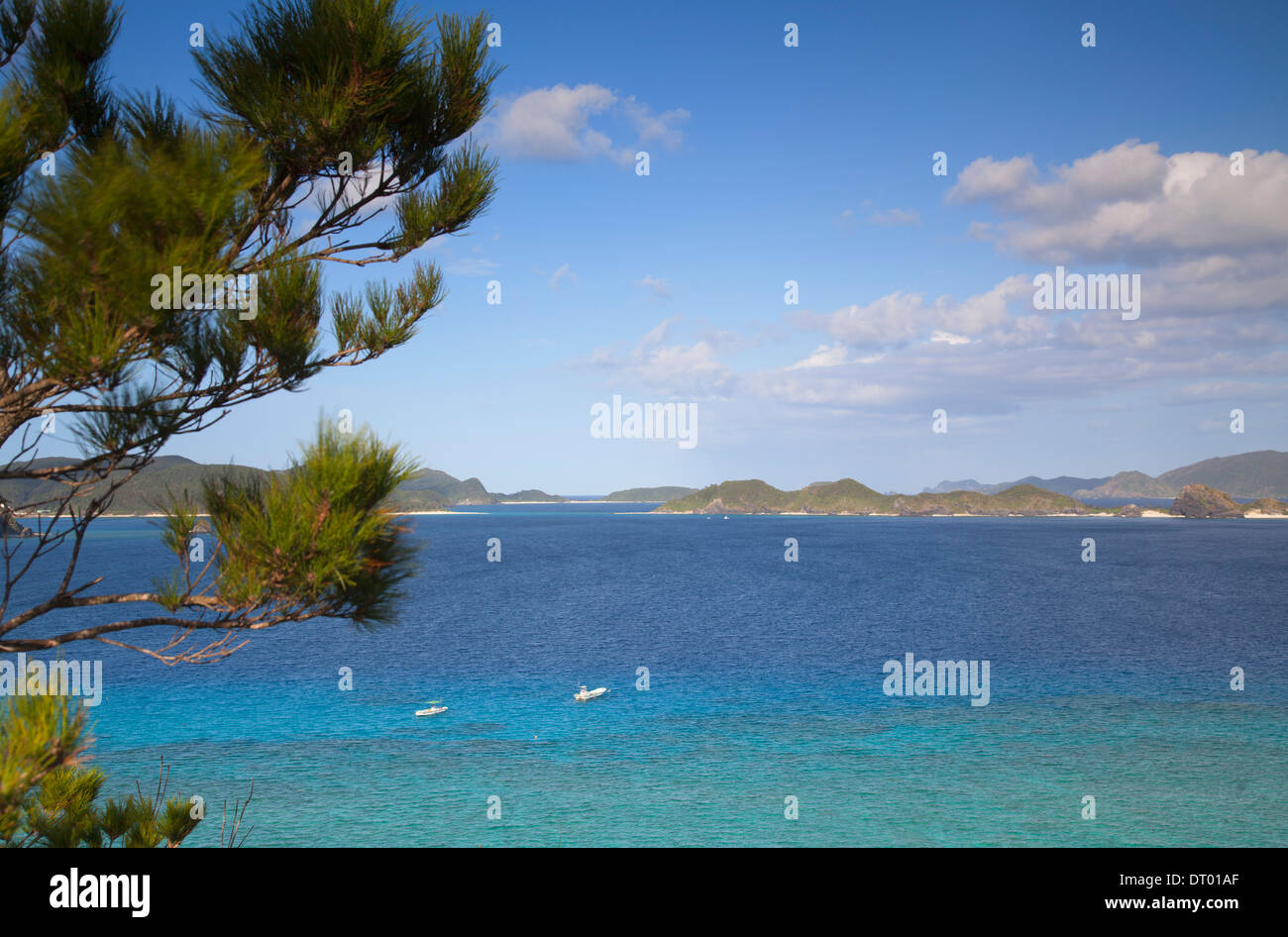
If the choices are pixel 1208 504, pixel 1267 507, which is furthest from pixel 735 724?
pixel 1267 507

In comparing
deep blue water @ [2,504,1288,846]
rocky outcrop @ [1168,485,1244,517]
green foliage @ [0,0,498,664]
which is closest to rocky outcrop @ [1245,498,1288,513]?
rocky outcrop @ [1168,485,1244,517]

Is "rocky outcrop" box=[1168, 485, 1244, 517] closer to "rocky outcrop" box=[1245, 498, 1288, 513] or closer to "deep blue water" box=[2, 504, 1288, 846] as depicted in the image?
"rocky outcrop" box=[1245, 498, 1288, 513]

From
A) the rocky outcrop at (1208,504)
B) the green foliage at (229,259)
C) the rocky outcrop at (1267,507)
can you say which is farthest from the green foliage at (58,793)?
the rocky outcrop at (1267,507)

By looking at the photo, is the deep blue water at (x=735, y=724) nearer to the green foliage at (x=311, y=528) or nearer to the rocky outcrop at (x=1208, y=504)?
the green foliage at (x=311, y=528)

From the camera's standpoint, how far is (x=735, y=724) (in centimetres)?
2467

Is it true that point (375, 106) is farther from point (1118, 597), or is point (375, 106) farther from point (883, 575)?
point (883, 575)

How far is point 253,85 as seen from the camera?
4.64m

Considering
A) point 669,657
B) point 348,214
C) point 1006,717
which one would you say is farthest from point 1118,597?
point 348,214

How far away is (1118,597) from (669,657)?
36.3m

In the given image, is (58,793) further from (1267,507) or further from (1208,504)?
(1267,507)

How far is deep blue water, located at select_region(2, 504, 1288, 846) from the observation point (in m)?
17.7
